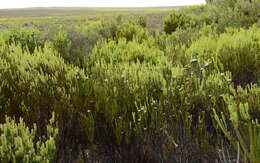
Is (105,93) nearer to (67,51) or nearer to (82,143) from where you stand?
(82,143)

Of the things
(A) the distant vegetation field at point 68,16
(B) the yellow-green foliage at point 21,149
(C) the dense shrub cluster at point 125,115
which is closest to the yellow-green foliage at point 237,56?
(C) the dense shrub cluster at point 125,115

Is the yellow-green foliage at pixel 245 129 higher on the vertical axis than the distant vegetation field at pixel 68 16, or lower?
lower

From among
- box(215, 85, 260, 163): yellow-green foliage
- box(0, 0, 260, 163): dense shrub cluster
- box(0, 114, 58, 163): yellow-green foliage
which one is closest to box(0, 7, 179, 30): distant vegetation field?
box(0, 0, 260, 163): dense shrub cluster

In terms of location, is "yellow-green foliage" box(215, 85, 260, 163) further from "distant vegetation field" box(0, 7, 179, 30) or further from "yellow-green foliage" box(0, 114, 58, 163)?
"distant vegetation field" box(0, 7, 179, 30)

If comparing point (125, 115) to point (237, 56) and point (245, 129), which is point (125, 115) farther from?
point (237, 56)

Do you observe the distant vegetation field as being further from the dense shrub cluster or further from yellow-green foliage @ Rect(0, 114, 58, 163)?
yellow-green foliage @ Rect(0, 114, 58, 163)

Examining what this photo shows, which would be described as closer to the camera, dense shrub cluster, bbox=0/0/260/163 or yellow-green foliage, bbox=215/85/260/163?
yellow-green foliage, bbox=215/85/260/163

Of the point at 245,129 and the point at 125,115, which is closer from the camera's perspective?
the point at 245,129

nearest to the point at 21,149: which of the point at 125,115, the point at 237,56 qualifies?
the point at 125,115

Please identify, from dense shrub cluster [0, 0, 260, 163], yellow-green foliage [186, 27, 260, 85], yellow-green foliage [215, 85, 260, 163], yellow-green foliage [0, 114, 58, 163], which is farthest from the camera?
yellow-green foliage [186, 27, 260, 85]

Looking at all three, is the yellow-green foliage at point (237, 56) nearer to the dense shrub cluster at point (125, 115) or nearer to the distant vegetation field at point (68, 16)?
the dense shrub cluster at point (125, 115)

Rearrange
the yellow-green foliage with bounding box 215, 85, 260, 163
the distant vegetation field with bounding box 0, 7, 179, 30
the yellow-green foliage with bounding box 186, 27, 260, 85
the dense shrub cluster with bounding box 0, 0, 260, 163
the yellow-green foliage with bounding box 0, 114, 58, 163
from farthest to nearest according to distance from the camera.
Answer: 1. the distant vegetation field with bounding box 0, 7, 179, 30
2. the yellow-green foliage with bounding box 186, 27, 260, 85
3. the dense shrub cluster with bounding box 0, 0, 260, 163
4. the yellow-green foliage with bounding box 215, 85, 260, 163
5. the yellow-green foliage with bounding box 0, 114, 58, 163

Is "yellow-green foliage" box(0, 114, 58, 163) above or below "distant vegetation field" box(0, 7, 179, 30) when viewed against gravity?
below

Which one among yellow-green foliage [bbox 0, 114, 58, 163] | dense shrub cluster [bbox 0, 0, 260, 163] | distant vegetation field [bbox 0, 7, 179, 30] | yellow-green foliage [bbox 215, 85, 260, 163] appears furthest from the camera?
distant vegetation field [bbox 0, 7, 179, 30]
